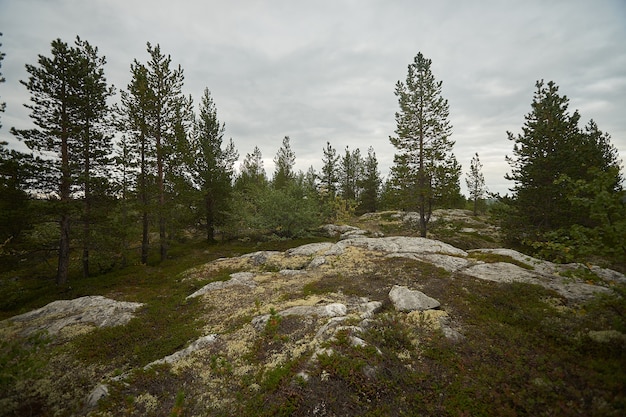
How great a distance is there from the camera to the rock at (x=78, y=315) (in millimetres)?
11039

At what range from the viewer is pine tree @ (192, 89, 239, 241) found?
94.0ft

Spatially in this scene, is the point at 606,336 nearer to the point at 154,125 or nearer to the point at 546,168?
the point at 546,168

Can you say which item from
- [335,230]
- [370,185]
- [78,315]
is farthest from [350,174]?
[78,315]

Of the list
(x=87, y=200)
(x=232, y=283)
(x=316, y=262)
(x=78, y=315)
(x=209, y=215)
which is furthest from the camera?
(x=209, y=215)

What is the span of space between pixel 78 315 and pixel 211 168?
19.9m

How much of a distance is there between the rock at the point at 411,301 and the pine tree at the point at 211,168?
81.3 feet

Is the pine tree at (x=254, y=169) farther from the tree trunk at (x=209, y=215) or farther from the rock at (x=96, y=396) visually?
the rock at (x=96, y=396)

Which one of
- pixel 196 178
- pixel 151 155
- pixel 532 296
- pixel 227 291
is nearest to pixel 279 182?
pixel 196 178

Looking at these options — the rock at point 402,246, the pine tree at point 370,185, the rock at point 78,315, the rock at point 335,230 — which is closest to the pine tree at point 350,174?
the pine tree at point 370,185

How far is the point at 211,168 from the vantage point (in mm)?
28938

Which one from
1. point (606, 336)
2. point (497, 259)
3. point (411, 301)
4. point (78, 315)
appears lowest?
point (78, 315)

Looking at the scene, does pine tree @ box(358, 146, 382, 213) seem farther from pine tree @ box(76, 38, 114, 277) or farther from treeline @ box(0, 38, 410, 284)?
pine tree @ box(76, 38, 114, 277)

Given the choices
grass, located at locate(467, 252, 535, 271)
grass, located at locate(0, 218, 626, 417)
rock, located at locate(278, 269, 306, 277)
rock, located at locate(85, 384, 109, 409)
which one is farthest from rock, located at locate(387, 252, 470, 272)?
rock, located at locate(85, 384, 109, 409)

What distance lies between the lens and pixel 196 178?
28391 mm
